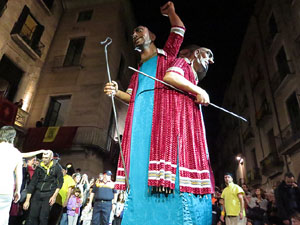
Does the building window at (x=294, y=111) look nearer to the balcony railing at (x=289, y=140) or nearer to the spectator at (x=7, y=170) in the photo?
the balcony railing at (x=289, y=140)

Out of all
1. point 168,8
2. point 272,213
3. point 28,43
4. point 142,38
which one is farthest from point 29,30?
point 272,213

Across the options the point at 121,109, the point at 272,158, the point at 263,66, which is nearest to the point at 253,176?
the point at 272,158

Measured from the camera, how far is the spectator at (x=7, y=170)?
3.65 meters

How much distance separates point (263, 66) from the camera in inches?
692

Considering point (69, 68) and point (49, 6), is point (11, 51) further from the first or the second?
point (49, 6)

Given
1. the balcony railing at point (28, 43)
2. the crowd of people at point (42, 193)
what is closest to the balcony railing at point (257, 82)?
the crowd of people at point (42, 193)

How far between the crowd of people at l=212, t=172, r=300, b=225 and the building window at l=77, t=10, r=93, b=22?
16.0 meters

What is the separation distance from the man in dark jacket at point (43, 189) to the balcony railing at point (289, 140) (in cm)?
1192

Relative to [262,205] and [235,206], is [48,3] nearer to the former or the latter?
[235,206]

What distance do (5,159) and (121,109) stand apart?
45.2ft

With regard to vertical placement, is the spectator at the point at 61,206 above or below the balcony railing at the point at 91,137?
below

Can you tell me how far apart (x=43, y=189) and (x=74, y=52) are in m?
14.4

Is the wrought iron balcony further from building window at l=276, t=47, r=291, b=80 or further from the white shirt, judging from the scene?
building window at l=276, t=47, r=291, b=80

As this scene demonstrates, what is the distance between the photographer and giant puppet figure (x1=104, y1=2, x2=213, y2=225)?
1414 millimetres
